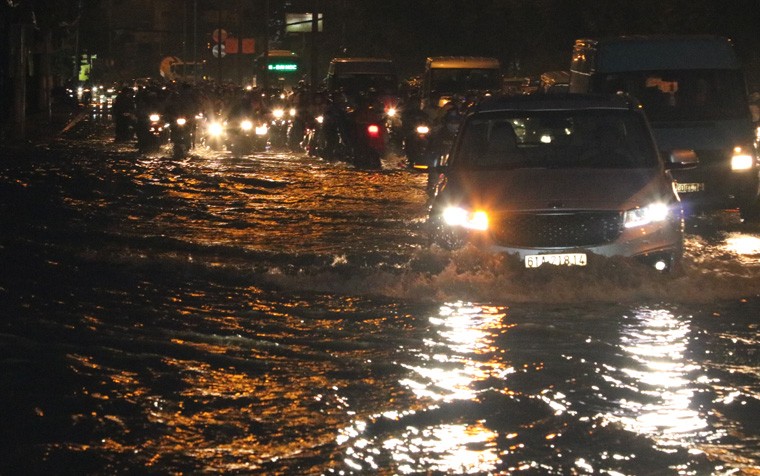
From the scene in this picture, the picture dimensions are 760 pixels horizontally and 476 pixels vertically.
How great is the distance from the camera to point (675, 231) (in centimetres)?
1175

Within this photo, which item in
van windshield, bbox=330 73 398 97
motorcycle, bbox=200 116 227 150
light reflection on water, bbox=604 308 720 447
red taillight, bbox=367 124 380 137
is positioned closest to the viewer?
light reflection on water, bbox=604 308 720 447

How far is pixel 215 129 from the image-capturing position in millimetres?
39000

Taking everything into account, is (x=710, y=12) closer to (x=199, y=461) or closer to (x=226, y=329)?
(x=226, y=329)

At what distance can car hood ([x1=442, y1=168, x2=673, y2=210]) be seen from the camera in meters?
11.4

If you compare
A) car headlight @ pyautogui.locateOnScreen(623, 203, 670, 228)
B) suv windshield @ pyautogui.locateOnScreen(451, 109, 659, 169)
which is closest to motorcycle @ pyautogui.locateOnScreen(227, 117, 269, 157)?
suv windshield @ pyautogui.locateOnScreen(451, 109, 659, 169)

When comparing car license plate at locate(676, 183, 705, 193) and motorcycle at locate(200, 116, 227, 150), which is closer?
car license plate at locate(676, 183, 705, 193)

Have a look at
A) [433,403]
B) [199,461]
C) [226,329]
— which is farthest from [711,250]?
[199,461]

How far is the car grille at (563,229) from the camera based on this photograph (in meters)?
11.4

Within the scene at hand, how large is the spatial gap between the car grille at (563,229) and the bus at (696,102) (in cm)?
727

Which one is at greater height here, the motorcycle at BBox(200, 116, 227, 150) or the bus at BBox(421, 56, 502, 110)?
the bus at BBox(421, 56, 502, 110)

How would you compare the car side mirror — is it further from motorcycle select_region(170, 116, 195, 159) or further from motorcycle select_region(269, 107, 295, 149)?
motorcycle select_region(269, 107, 295, 149)

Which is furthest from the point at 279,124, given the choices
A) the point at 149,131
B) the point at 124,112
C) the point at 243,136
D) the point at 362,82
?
the point at 149,131

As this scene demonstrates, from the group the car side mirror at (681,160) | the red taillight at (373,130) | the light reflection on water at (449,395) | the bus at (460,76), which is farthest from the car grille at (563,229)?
the bus at (460,76)

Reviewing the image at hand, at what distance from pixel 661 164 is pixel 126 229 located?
7.66 m
